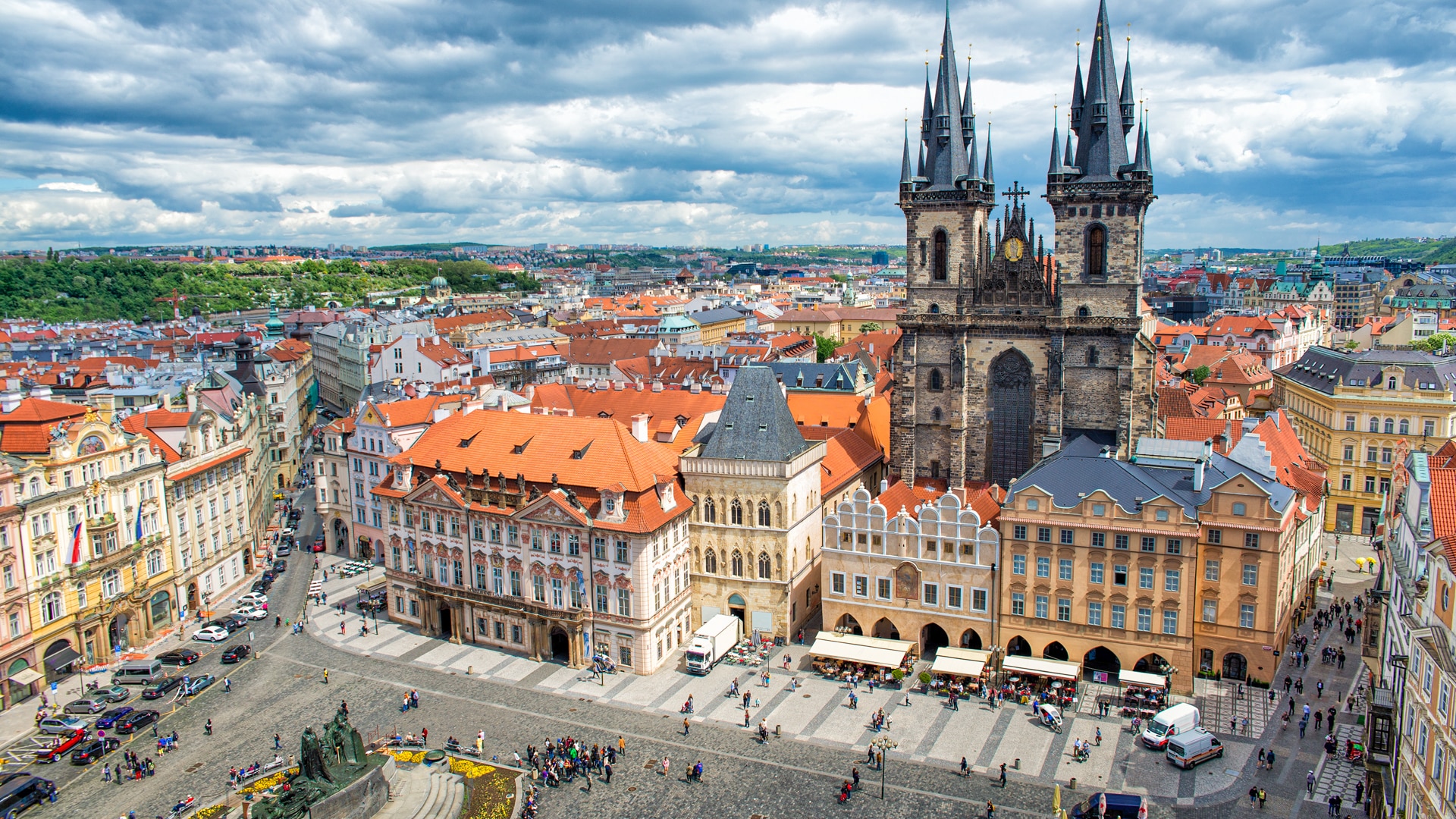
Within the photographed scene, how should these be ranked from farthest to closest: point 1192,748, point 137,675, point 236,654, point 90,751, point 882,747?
point 236,654 < point 137,675 < point 90,751 < point 882,747 < point 1192,748

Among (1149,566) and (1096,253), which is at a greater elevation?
(1096,253)

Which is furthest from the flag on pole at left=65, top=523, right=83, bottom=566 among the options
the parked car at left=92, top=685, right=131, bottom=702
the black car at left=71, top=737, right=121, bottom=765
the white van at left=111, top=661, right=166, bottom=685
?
the black car at left=71, top=737, right=121, bottom=765

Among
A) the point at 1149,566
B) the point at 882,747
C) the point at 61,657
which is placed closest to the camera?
the point at 882,747

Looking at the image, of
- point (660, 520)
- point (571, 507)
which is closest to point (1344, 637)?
point (660, 520)

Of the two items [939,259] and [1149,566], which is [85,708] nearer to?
[1149,566]

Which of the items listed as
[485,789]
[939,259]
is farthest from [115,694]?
[939,259]

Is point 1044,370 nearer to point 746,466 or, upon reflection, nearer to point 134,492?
point 746,466

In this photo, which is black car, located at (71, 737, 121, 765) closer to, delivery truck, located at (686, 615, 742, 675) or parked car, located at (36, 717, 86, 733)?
parked car, located at (36, 717, 86, 733)
